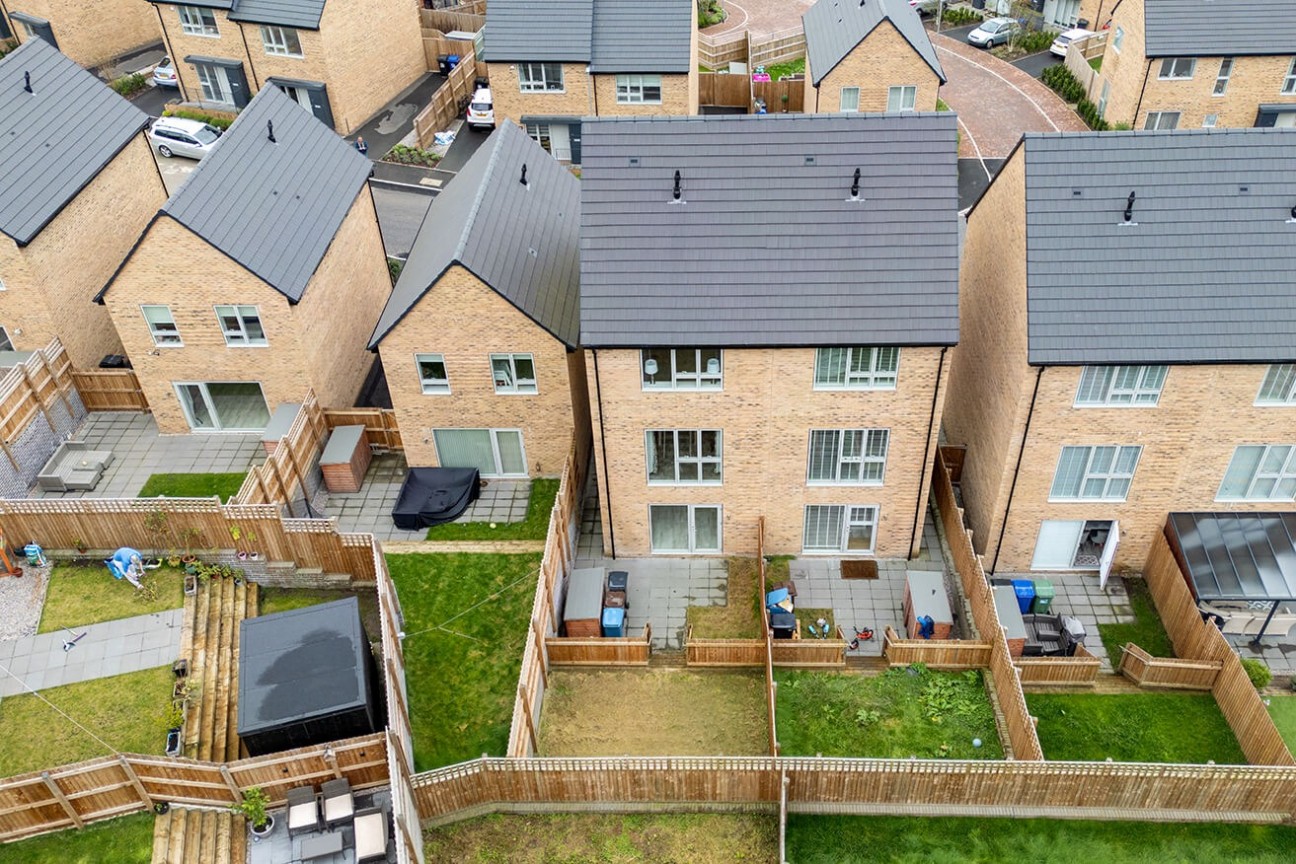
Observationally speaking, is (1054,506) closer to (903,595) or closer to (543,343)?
(903,595)

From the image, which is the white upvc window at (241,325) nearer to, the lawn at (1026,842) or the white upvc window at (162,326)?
the white upvc window at (162,326)

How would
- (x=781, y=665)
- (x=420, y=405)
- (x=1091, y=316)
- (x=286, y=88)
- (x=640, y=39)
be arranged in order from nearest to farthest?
(x=1091, y=316) < (x=781, y=665) < (x=420, y=405) < (x=640, y=39) < (x=286, y=88)

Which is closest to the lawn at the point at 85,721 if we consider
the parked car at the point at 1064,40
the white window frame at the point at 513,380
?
the white window frame at the point at 513,380

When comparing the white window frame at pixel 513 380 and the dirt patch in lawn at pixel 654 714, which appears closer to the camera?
the dirt patch in lawn at pixel 654 714

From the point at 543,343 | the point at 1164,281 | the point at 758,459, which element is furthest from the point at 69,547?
the point at 1164,281

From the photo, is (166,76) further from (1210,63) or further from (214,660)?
(1210,63)

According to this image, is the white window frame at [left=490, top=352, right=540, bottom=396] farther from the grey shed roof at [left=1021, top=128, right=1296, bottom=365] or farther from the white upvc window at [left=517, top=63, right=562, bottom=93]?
the white upvc window at [left=517, top=63, right=562, bottom=93]
